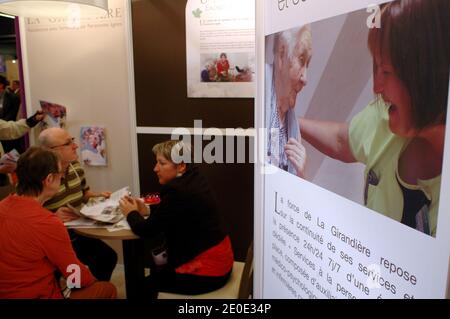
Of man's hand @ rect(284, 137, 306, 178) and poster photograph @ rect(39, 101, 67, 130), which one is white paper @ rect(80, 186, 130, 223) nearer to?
poster photograph @ rect(39, 101, 67, 130)

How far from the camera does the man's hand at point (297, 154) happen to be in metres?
1.06

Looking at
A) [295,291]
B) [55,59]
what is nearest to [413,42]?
[295,291]

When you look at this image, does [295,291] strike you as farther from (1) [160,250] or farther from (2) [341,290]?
(1) [160,250]

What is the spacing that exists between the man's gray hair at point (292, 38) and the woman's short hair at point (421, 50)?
0.25 metres

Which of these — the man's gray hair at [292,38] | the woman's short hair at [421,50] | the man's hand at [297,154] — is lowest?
the man's hand at [297,154]

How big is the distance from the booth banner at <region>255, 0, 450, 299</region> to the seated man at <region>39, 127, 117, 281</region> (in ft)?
5.70

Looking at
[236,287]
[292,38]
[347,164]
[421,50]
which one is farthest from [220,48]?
[421,50]

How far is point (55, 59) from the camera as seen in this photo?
3.16 m

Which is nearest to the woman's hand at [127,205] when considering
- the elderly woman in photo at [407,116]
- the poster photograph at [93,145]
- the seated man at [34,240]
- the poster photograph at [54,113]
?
the seated man at [34,240]

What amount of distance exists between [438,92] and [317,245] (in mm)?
532

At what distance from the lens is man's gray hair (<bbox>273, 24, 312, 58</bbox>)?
989mm

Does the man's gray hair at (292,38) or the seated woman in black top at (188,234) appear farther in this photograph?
the seated woman in black top at (188,234)

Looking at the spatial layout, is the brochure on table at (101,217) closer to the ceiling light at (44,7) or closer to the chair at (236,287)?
the chair at (236,287)

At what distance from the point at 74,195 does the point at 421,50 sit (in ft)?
7.93
